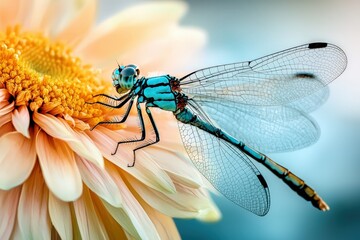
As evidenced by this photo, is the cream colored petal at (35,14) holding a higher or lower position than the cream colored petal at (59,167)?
higher

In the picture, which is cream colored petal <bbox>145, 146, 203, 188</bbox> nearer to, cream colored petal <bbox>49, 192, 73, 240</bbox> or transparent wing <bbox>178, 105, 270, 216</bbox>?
transparent wing <bbox>178, 105, 270, 216</bbox>

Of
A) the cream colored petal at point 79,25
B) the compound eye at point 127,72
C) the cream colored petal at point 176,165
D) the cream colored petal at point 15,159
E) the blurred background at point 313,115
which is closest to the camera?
the cream colored petal at point 15,159

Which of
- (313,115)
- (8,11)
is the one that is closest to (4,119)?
(8,11)

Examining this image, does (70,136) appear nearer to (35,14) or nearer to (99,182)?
(99,182)

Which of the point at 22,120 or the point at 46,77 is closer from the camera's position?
the point at 22,120

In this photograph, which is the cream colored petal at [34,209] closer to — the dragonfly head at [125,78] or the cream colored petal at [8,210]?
the cream colored petal at [8,210]

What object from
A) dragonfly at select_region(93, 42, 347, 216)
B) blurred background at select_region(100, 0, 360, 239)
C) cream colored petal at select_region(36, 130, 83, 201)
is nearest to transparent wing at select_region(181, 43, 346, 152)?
dragonfly at select_region(93, 42, 347, 216)

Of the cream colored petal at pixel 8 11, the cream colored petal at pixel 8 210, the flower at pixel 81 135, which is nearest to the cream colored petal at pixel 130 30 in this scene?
the flower at pixel 81 135

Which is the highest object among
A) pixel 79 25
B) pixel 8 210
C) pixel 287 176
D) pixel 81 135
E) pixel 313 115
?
pixel 313 115

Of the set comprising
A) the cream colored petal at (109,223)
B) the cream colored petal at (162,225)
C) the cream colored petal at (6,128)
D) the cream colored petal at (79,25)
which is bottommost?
the cream colored petal at (109,223)
